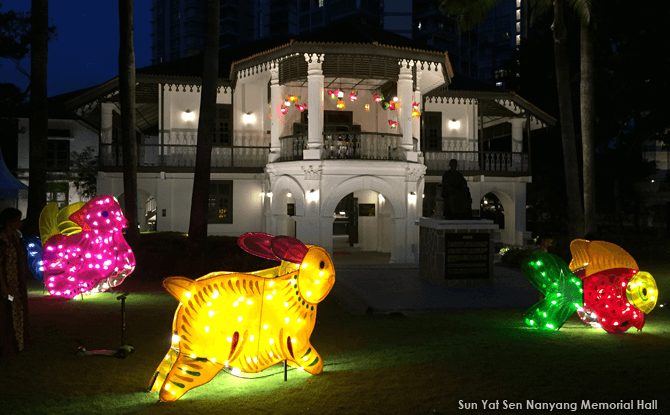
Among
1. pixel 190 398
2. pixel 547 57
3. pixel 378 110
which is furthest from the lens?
pixel 547 57

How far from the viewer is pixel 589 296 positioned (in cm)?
811

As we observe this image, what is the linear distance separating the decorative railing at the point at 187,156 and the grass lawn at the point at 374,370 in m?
12.7

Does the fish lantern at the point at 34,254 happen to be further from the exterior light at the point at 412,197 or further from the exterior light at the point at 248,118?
the exterior light at the point at 248,118

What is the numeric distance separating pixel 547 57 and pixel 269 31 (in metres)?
59.1

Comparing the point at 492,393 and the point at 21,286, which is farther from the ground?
the point at 21,286

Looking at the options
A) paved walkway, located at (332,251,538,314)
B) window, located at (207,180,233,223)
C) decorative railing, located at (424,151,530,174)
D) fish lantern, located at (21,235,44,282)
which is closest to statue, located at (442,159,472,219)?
paved walkway, located at (332,251,538,314)

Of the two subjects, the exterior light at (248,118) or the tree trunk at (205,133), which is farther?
the exterior light at (248,118)

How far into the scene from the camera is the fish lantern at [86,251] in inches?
404

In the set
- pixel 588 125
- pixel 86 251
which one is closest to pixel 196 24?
pixel 588 125

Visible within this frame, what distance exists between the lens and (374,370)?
6215 millimetres

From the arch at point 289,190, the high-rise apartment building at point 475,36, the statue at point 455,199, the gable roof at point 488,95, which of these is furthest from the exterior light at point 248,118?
the high-rise apartment building at point 475,36

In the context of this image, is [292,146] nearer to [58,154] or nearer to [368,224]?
[368,224]

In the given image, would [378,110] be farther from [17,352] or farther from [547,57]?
[17,352]

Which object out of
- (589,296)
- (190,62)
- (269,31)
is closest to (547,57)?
(190,62)
